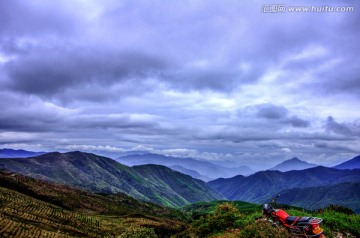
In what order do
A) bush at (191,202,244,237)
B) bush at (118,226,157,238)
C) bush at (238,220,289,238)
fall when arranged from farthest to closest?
bush at (191,202,244,237) → bush at (118,226,157,238) → bush at (238,220,289,238)

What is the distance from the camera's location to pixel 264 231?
16.0 m

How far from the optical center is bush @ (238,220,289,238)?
15.5 m

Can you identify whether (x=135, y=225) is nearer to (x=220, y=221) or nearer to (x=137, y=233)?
(x=220, y=221)

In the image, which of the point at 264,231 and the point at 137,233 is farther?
the point at 137,233

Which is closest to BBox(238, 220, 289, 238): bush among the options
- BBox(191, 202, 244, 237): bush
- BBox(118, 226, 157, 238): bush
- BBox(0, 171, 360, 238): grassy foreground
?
BBox(0, 171, 360, 238): grassy foreground

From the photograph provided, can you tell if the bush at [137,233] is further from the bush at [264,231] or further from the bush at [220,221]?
the bush at [264,231]

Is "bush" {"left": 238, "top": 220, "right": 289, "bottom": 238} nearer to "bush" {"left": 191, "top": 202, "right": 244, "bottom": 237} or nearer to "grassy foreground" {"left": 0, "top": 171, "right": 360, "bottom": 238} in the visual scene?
"grassy foreground" {"left": 0, "top": 171, "right": 360, "bottom": 238}

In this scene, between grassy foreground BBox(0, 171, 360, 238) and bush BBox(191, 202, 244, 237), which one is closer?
grassy foreground BBox(0, 171, 360, 238)

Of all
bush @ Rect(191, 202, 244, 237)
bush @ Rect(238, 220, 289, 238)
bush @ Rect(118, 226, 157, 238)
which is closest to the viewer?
bush @ Rect(238, 220, 289, 238)

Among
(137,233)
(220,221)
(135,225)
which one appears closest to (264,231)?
(220,221)

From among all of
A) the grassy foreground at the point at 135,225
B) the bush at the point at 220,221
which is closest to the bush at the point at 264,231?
the grassy foreground at the point at 135,225

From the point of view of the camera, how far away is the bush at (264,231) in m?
15.5

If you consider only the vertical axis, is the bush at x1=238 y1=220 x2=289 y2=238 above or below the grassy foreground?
above

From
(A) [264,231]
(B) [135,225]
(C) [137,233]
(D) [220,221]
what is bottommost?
(B) [135,225]
